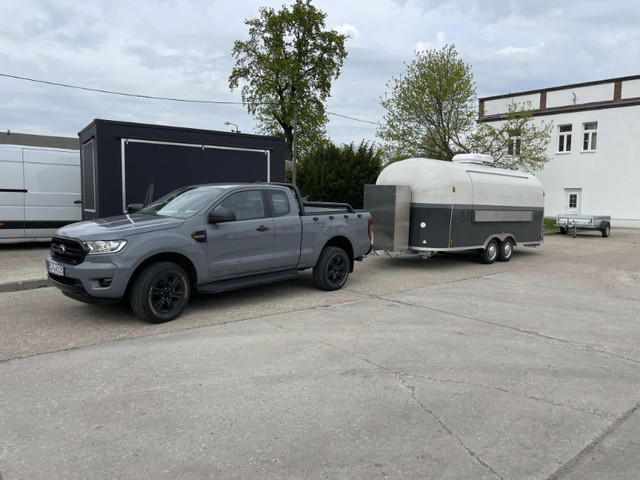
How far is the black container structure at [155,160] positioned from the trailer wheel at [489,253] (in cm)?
551

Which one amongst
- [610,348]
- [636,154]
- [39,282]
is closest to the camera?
[610,348]

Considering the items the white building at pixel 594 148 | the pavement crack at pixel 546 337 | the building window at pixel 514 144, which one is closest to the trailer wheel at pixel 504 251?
the pavement crack at pixel 546 337

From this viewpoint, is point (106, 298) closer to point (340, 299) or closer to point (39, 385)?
point (39, 385)

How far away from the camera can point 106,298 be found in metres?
6.04

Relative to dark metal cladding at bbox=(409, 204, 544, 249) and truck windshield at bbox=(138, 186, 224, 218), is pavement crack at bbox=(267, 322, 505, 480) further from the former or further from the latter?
dark metal cladding at bbox=(409, 204, 544, 249)

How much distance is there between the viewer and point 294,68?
39969mm

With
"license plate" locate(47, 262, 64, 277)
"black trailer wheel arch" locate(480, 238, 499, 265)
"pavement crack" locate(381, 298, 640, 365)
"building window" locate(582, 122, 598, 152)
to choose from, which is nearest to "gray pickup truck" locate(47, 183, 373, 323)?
"license plate" locate(47, 262, 64, 277)

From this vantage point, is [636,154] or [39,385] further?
[636,154]

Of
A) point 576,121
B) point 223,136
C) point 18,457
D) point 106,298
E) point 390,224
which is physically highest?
point 576,121

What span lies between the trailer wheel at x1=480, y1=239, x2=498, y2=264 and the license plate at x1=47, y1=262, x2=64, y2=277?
9801 mm

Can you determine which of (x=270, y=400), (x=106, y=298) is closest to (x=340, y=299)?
(x=106, y=298)

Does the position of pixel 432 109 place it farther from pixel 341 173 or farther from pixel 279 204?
pixel 279 204

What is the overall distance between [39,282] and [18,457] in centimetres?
626

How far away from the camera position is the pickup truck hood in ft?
19.7
